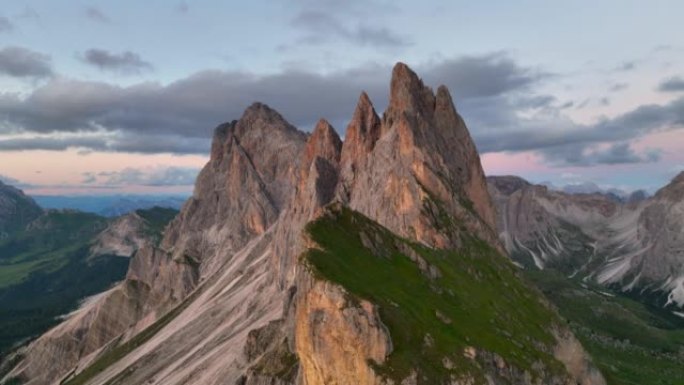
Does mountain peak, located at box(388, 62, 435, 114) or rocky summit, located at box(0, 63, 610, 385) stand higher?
mountain peak, located at box(388, 62, 435, 114)

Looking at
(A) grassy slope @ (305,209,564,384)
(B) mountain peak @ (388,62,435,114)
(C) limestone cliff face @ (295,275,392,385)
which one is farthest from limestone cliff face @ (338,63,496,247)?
(C) limestone cliff face @ (295,275,392,385)

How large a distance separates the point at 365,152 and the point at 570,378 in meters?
109

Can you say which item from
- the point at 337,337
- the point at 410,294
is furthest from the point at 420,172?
the point at 337,337

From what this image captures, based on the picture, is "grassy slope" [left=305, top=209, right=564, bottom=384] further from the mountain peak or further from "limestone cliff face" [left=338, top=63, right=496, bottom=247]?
the mountain peak

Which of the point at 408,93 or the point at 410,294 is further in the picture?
the point at 408,93

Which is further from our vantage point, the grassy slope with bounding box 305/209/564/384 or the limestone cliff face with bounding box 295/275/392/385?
the grassy slope with bounding box 305/209/564/384

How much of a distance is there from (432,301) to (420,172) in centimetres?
5955

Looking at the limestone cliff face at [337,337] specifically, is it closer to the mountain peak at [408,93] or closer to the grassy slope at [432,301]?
the grassy slope at [432,301]

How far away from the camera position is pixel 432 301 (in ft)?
301

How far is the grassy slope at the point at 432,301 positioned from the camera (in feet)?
252

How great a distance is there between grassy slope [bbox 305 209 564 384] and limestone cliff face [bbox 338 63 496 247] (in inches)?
564

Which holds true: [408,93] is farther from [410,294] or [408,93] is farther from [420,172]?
[410,294]

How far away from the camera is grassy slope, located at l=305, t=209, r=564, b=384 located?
76.9 meters

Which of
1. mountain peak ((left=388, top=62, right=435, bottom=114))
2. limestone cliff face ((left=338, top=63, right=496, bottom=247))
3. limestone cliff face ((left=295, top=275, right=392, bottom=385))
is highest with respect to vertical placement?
mountain peak ((left=388, top=62, right=435, bottom=114))
